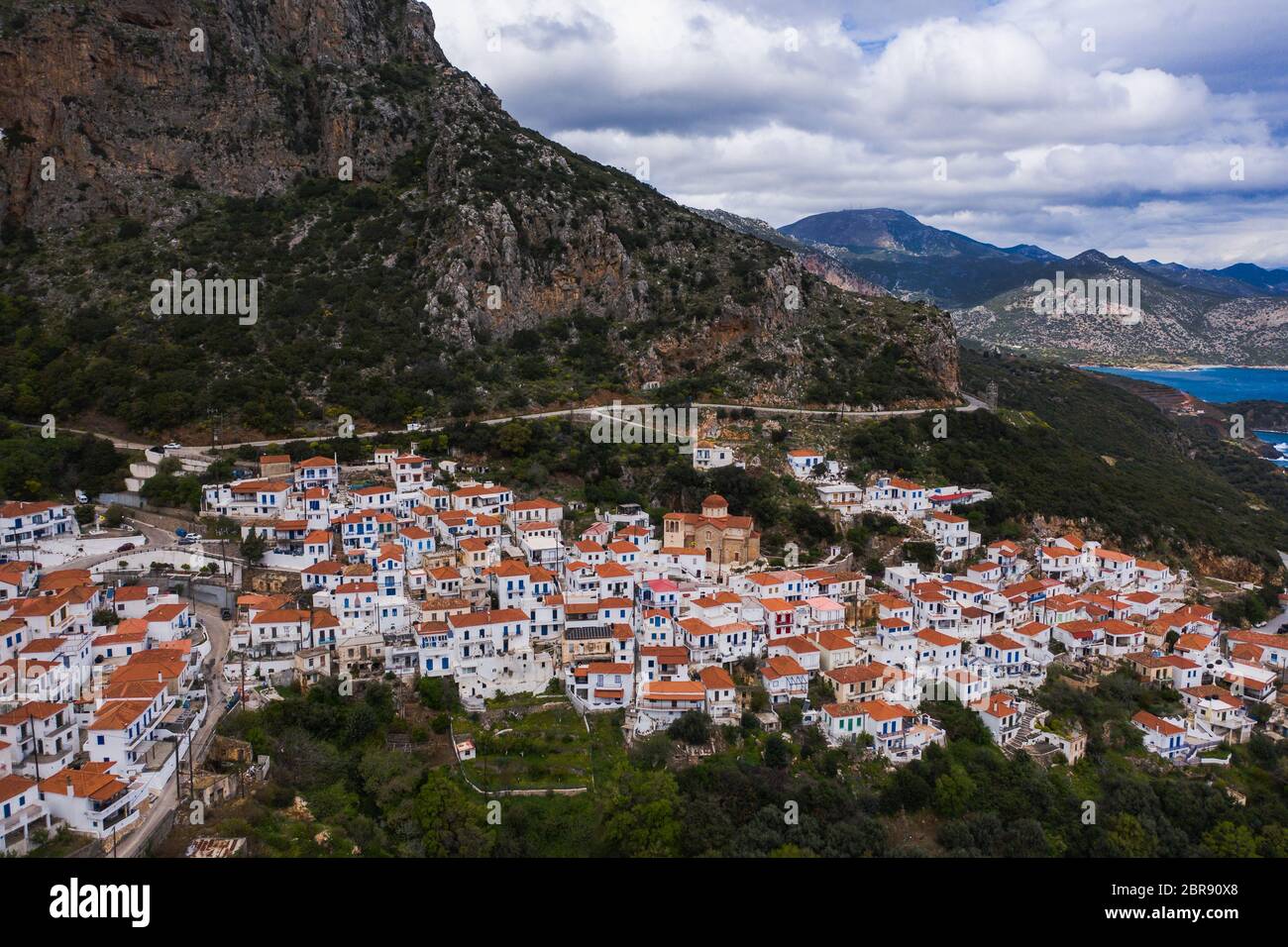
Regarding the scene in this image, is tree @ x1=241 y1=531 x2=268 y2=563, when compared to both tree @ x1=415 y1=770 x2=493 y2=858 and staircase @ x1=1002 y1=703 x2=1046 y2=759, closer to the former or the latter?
tree @ x1=415 y1=770 x2=493 y2=858

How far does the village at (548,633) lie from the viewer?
71.2 feet

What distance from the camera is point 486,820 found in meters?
20.5

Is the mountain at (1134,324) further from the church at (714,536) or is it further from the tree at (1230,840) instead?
the tree at (1230,840)

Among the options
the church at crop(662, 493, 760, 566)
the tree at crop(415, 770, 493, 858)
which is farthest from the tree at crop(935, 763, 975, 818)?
the church at crop(662, 493, 760, 566)

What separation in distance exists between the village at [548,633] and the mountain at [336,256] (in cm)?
1217

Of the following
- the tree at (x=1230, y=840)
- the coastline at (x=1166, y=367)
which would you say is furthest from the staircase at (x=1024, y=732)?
the coastline at (x=1166, y=367)

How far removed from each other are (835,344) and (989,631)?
26.9 m

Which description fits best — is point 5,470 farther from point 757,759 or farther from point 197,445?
point 757,759

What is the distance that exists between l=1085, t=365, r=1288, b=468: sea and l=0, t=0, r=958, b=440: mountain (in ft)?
278

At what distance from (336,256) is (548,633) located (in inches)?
1399

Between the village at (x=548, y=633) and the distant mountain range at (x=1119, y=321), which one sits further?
the distant mountain range at (x=1119, y=321)

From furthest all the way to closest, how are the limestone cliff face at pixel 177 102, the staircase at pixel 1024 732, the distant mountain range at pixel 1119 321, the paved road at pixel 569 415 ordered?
the distant mountain range at pixel 1119 321 < the limestone cliff face at pixel 177 102 < the paved road at pixel 569 415 < the staircase at pixel 1024 732

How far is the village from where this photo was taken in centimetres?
2170

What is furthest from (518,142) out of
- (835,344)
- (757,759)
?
(757,759)
